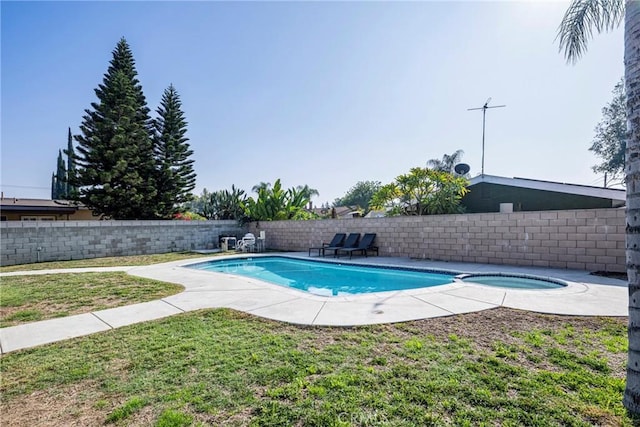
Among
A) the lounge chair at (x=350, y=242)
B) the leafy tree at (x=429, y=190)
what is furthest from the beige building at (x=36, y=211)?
the leafy tree at (x=429, y=190)

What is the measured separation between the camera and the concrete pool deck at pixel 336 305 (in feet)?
14.3

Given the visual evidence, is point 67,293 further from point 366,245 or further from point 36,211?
point 36,211

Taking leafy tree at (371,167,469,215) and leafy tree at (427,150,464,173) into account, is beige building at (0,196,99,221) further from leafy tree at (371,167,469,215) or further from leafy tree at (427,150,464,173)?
leafy tree at (427,150,464,173)

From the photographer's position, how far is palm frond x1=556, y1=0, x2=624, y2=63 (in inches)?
169

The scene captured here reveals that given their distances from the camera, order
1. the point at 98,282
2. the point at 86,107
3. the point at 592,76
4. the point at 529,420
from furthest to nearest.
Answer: the point at 86,107
the point at 592,76
the point at 98,282
the point at 529,420

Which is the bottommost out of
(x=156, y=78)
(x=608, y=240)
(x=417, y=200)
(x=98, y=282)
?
(x=98, y=282)

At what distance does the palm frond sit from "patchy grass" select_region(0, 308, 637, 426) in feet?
13.0

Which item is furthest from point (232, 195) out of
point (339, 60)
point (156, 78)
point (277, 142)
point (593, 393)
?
point (593, 393)

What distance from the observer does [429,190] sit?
13.8 metres

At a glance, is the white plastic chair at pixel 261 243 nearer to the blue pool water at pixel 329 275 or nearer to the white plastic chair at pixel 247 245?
the white plastic chair at pixel 247 245

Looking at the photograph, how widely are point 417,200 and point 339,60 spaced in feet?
22.8

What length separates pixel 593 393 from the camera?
95.7 inches

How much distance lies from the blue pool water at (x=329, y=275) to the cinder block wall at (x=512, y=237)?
2416 millimetres

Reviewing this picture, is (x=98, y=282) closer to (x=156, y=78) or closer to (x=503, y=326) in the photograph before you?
(x=503, y=326)
